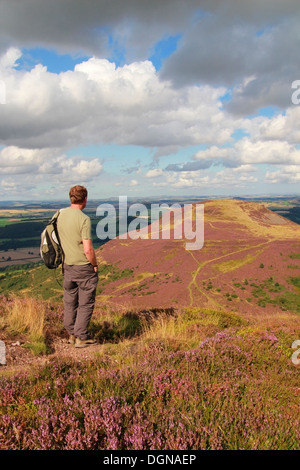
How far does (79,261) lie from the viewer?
18.3ft

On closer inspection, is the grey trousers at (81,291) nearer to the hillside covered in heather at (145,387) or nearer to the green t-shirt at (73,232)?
the green t-shirt at (73,232)

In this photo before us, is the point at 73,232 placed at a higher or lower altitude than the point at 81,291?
higher

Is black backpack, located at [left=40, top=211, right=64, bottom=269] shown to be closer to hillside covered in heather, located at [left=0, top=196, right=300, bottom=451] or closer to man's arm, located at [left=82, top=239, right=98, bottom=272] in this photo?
man's arm, located at [left=82, top=239, right=98, bottom=272]

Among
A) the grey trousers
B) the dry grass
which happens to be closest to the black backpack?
the grey trousers

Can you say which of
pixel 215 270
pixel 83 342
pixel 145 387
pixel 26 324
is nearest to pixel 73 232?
pixel 83 342

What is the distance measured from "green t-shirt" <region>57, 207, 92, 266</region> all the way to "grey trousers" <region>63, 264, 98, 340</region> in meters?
0.17

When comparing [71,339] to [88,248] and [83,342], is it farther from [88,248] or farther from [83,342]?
[88,248]

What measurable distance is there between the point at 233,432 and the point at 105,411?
1.20 meters

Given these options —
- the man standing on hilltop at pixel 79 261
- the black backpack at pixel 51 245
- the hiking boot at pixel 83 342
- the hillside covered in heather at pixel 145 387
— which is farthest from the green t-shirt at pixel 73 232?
the hillside covered in heather at pixel 145 387

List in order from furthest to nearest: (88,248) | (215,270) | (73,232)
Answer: (215,270)
(73,232)
(88,248)

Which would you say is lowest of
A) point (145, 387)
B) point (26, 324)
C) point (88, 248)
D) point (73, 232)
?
point (26, 324)

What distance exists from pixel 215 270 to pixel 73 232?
53077 millimetres

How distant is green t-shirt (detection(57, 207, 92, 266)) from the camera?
5441 millimetres

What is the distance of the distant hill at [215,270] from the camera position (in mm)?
45531
